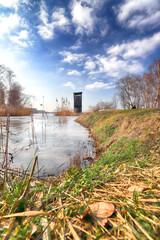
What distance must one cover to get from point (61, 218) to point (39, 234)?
13 centimetres

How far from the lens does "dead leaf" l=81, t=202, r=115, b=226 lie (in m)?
0.62

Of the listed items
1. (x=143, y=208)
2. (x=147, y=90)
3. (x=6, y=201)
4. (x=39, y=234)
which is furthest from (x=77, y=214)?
(x=147, y=90)

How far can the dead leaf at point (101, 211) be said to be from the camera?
2.02 ft

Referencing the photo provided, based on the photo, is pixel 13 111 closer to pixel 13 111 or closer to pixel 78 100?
pixel 13 111

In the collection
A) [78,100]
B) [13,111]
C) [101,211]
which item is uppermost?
[78,100]

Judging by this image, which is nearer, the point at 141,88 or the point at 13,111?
the point at 13,111

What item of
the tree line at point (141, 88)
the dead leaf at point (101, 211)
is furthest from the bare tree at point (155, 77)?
the dead leaf at point (101, 211)

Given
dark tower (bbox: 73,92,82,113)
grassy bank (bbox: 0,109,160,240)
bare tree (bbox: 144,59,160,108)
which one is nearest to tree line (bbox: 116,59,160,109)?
bare tree (bbox: 144,59,160,108)

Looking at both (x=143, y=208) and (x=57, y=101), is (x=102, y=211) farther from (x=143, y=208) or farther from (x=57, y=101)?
(x=57, y=101)

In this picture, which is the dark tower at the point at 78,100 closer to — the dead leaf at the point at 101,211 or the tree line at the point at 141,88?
the tree line at the point at 141,88

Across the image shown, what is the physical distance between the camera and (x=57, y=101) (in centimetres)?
912

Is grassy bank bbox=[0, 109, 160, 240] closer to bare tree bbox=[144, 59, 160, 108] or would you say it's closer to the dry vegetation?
the dry vegetation

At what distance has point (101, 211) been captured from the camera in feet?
2.19

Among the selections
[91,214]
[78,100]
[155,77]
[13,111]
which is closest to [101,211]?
[91,214]
